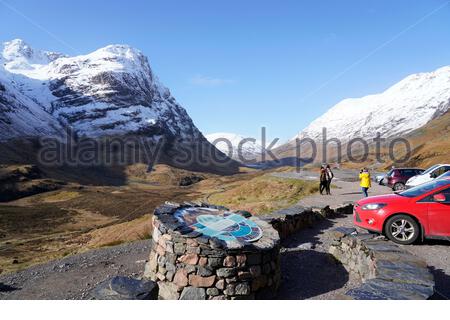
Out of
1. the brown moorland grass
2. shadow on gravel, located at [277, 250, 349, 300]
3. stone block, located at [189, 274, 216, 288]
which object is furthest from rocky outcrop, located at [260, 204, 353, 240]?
the brown moorland grass

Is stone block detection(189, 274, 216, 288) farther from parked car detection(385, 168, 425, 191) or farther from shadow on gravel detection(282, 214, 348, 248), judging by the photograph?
parked car detection(385, 168, 425, 191)

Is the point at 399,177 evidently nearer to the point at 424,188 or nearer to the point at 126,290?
the point at 424,188

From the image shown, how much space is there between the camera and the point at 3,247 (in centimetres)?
3159

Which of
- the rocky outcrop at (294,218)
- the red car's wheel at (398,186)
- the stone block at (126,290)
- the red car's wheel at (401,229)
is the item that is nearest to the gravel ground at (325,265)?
the red car's wheel at (401,229)

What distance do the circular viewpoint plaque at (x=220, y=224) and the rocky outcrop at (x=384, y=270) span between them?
8.40 ft

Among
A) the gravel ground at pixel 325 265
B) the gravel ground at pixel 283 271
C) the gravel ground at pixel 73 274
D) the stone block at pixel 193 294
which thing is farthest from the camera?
the gravel ground at pixel 73 274

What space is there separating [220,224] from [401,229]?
17.7ft

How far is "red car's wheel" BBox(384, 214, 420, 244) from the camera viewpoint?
9.81 meters

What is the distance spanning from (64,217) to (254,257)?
172 ft

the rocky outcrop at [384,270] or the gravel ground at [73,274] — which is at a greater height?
the rocky outcrop at [384,270]

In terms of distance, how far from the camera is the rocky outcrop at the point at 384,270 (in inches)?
212

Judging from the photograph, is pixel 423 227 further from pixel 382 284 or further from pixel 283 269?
pixel 382 284

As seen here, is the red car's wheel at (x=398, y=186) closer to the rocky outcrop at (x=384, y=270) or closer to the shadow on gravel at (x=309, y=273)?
the shadow on gravel at (x=309, y=273)

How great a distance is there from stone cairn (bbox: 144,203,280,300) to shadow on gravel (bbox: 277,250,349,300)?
516 mm
